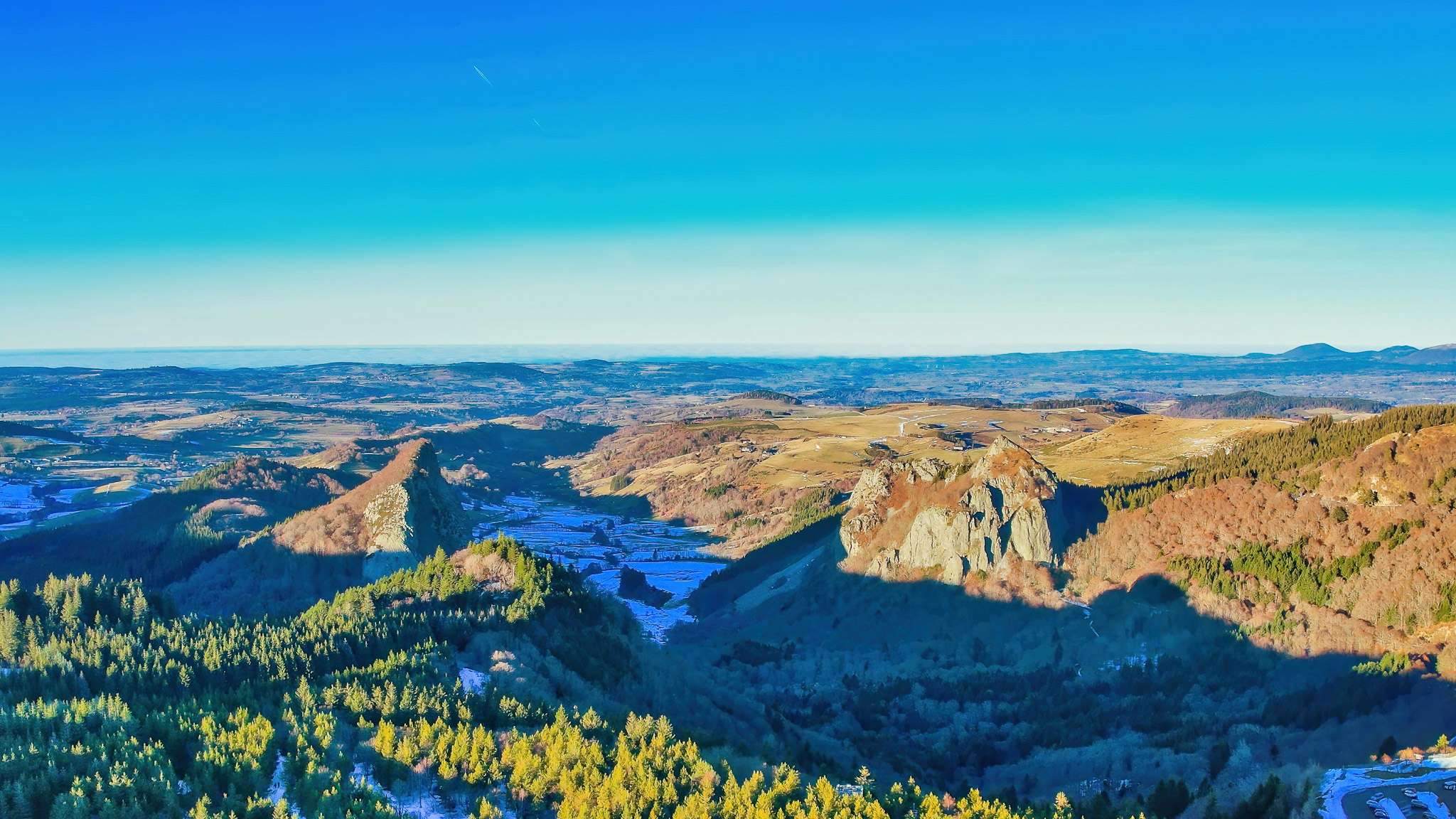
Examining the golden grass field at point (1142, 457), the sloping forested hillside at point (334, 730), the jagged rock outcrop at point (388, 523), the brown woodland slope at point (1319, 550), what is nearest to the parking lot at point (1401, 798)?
the sloping forested hillside at point (334, 730)

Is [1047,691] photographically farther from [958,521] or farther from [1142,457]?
[1142,457]

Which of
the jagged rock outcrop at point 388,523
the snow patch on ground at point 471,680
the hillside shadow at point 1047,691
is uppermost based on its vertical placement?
the jagged rock outcrop at point 388,523

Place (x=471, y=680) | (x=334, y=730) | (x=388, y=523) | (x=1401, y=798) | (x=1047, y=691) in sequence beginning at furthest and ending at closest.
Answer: (x=388, y=523)
(x=1047, y=691)
(x=471, y=680)
(x=334, y=730)
(x=1401, y=798)

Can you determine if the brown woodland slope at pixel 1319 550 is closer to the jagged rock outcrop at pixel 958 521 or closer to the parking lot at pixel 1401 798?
the jagged rock outcrop at pixel 958 521

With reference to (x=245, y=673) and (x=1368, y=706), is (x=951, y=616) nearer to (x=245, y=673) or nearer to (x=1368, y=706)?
(x=1368, y=706)

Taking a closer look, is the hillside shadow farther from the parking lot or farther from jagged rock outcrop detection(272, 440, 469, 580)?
jagged rock outcrop detection(272, 440, 469, 580)

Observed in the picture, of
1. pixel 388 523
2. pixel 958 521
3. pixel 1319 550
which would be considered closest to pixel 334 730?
pixel 388 523

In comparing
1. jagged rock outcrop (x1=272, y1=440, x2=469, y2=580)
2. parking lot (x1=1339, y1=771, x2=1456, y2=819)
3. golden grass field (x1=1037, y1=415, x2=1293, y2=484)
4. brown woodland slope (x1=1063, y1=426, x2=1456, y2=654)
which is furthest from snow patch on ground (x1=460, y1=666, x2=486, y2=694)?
golden grass field (x1=1037, y1=415, x2=1293, y2=484)
